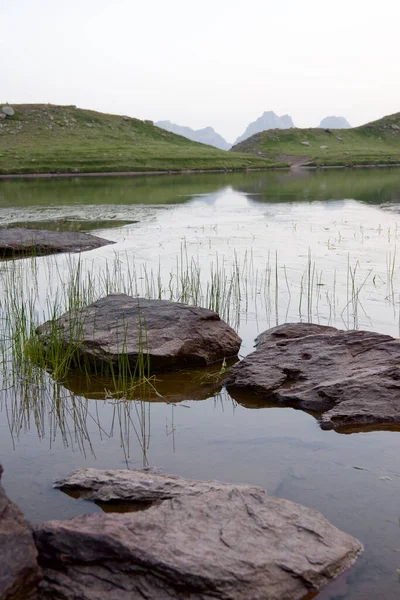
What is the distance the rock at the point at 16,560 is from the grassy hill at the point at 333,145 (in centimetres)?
5499

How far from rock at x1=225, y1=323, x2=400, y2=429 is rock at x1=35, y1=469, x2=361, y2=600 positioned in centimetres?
188

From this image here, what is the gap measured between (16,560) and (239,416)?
3.07 meters

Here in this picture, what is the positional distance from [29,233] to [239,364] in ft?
31.3

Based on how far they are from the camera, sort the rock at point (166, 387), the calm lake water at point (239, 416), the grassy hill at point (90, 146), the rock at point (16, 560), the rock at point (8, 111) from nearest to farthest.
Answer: the rock at point (16, 560)
the calm lake water at point (239, 416)
the rock at point (166, 387)
the grassy hill at point (90, 146)
the rock at point (8, 111)

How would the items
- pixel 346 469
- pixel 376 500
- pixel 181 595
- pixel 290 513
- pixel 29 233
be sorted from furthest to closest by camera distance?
1. pixel 29 233
2. pixel 346 469
3. pixel 376 500
4. pixel 290 513
5. pixel 181 595

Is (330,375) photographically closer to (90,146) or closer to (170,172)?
(170,172)

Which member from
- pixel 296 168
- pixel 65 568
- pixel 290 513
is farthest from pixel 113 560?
pixel 296 168

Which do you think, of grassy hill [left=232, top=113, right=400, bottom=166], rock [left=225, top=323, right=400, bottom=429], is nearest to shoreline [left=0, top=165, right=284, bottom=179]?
grassy hill [left=232, top=113, right=400, bottom=166]

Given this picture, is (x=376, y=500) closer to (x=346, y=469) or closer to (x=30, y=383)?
(x=346, y=469)

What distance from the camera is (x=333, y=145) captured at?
7056 centimetres

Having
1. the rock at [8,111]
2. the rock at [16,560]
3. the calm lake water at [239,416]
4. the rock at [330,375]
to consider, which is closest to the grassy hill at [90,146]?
the rock at [8,111]

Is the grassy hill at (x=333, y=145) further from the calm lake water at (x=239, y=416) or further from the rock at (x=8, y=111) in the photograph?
the calm lake water at (x=239, y=416)

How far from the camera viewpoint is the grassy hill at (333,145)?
191 feet

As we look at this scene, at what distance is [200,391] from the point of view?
650 centimetres
